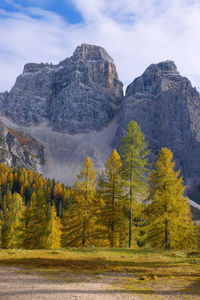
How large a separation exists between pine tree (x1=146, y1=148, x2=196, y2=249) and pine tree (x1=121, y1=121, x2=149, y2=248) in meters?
1.40

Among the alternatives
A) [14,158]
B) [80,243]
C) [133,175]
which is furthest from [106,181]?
[14,158]

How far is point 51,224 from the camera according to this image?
121ft

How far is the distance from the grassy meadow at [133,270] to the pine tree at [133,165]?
251 inches

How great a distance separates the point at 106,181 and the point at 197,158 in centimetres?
18395

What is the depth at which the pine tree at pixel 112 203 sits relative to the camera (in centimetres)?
2477

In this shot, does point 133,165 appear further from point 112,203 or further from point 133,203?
point 112,203

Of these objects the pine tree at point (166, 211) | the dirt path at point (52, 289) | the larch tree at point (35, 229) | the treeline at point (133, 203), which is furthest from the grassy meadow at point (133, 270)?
the larch tree at point (35, 229)

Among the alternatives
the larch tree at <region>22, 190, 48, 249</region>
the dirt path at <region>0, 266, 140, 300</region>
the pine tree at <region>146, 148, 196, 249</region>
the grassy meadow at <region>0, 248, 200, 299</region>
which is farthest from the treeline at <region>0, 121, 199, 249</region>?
the dirt path at <region>0, 266, 140, 300</region>

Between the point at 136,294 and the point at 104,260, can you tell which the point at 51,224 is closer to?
the point at 104,260

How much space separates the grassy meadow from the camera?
30.5 feet

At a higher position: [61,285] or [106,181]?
[106,181]

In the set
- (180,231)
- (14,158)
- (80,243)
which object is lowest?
(80,243)

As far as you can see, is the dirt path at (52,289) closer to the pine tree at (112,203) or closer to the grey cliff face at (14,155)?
the pine tree at (112,203)

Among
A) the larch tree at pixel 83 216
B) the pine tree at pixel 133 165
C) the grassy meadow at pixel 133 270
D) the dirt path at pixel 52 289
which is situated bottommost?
the grassy meadow at pixel 133 270
